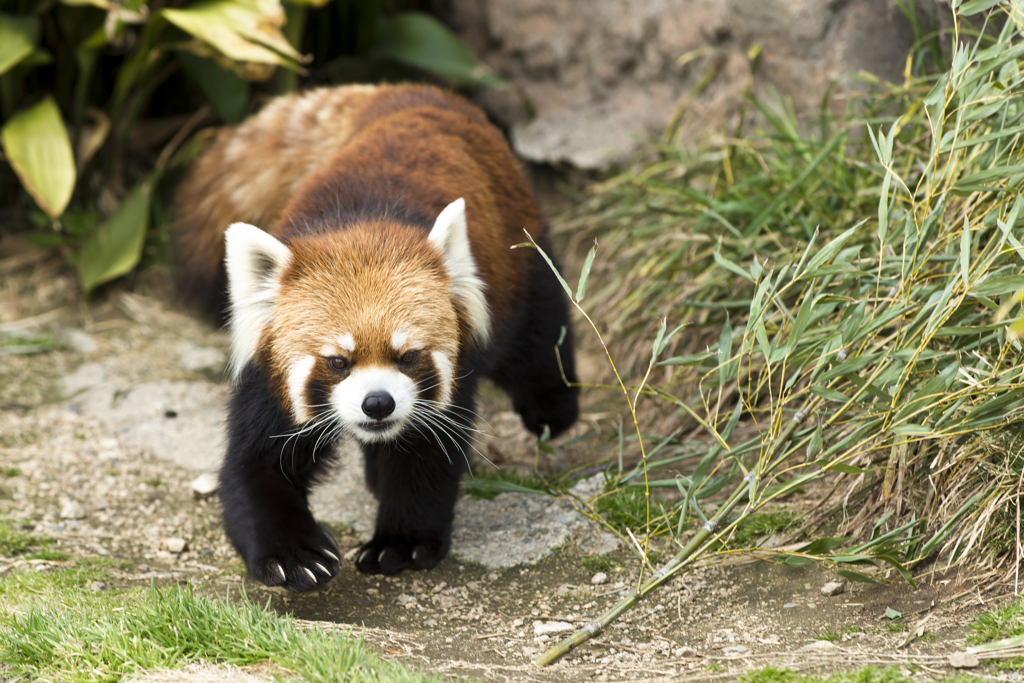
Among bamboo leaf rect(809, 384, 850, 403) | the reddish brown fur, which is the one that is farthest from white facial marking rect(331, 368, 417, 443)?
bamboo leaf rect(809, 384, 850, 403)

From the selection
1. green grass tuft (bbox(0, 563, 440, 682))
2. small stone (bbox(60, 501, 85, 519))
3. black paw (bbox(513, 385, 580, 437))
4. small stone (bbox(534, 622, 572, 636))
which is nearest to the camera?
green grass tuft (bbox(0, 563, 440, 682))

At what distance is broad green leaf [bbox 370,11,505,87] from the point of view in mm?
5320

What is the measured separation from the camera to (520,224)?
3650 mm

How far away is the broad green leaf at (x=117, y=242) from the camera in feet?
16.5

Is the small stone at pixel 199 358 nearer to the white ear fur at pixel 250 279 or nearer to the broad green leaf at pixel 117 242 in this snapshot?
the broad green leaf at pixel 117 242

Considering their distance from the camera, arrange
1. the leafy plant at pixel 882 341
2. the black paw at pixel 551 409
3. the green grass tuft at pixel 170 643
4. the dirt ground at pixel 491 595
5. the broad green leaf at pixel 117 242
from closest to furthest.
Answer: the green grass tuft at pixel 170 643, the dirt ground at pixel 491 595, the leafy plant at pixel 882 341, the black paw at pixel 551 409, the broad green leaf at pixel 117 242

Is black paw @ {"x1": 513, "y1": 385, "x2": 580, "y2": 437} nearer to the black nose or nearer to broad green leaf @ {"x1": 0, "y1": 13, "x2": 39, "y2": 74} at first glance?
Answer: the black nose

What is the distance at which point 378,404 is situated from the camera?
103 inches

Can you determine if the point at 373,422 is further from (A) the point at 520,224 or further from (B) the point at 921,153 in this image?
(B) the point at 921,153

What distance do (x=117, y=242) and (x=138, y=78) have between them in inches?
36.9

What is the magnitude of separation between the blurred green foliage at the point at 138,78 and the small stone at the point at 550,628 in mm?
2903

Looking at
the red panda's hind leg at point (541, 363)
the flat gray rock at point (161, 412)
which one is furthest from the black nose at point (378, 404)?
the flat gray rock at point (161, 412)

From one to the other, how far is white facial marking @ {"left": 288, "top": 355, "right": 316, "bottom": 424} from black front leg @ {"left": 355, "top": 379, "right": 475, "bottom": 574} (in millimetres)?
367

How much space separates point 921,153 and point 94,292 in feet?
13.6
